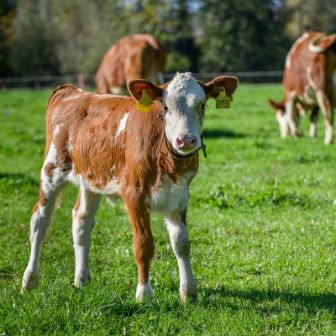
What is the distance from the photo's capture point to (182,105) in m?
5.26

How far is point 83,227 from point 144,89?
1613mm

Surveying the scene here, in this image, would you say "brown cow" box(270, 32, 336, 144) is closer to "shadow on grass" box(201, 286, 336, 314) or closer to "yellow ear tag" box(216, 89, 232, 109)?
"yellow ear tag" box(216, 89, 232, 109)

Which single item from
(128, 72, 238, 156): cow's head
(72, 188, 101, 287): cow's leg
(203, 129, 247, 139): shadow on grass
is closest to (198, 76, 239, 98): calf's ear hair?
(128, 72, 238, 156): cow's head

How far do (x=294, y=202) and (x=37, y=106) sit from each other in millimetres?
17870

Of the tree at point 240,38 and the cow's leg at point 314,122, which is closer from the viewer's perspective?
the cow's leg at point 314,122

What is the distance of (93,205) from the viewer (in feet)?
21.1

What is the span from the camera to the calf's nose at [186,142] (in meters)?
5.03

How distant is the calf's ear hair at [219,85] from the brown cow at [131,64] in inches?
448

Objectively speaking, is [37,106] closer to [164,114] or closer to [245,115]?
[245,115]

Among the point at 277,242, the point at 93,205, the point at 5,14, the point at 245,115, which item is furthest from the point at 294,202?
the point at 5,14

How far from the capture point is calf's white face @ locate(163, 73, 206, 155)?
5.08 m

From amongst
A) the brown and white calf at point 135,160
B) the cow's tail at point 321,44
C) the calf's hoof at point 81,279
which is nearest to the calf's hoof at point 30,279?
the brown and white calf at point 135,160

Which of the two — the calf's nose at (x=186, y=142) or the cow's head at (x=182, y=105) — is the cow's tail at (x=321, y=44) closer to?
the cow's head at (x=182, y=105)

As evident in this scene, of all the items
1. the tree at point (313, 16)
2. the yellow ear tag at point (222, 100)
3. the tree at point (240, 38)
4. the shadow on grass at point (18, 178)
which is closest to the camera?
the yellow ear tag at point (222, 100)
